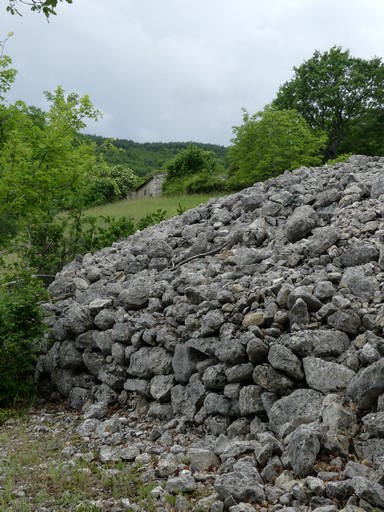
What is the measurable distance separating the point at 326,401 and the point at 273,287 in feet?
5.41

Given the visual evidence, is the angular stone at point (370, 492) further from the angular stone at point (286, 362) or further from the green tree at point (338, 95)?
the green tree at point (338, 95)

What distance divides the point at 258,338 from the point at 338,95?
3636cm

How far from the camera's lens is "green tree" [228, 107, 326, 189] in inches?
1084

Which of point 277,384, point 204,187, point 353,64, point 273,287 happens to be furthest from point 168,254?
point 353,64

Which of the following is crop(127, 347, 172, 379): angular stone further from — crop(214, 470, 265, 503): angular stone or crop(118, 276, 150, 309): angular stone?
crop(214, 470, 265, 503): angular stone

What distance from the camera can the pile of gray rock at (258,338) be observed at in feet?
14.4

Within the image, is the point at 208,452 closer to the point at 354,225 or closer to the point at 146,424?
the point at 146,424

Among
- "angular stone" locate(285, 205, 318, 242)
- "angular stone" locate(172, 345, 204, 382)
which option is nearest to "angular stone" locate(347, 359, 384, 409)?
"angular stone" locate(172, 345, 204, 382)

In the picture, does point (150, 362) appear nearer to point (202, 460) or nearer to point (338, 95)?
point (202, 460)

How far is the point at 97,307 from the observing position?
25.2 ft

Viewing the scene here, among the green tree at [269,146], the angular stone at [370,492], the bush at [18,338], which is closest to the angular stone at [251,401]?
the angular stone at [370,492]

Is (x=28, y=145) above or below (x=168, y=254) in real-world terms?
above

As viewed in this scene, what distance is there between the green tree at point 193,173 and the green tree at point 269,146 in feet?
14.9

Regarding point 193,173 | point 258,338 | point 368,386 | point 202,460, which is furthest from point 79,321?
point 193,173
